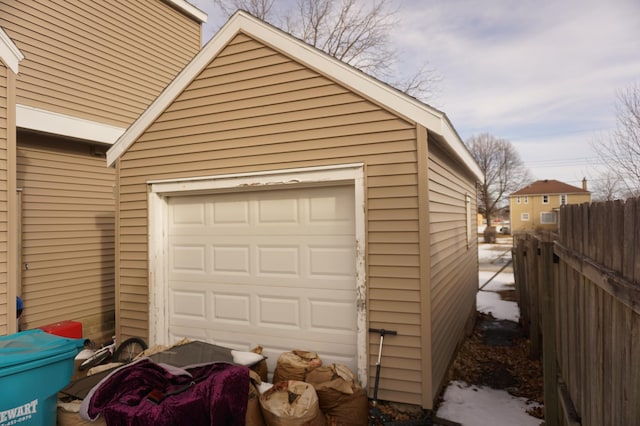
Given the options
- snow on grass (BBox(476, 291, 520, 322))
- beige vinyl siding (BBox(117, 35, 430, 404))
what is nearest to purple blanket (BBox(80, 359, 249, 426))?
beige vinyl siding (BBox(117, 35, 430, 404))

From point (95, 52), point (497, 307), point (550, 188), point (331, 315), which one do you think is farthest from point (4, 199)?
point (550, 188)

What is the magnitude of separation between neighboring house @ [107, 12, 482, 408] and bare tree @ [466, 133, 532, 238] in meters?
48.6

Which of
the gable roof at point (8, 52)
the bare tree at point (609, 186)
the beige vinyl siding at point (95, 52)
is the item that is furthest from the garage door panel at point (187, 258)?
the bare tree at point (609, 186)

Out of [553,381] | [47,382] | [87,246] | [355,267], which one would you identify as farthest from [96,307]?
[553,381]

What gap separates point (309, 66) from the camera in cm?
454

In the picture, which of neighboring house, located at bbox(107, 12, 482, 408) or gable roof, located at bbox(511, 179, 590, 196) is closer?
neighboring house, located at bbox(107, 12, 482, 408)

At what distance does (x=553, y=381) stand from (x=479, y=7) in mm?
9035

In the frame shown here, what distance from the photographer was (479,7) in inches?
372

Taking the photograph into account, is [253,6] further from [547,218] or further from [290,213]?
[547,218]

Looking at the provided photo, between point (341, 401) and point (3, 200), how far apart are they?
4.50 m

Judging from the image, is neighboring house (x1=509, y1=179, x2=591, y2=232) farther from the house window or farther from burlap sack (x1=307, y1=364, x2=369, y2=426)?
burlap sack (x1=307, y1=364, x2=369, y2=426)

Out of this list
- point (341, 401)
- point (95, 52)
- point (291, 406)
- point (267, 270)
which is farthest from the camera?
point (95, 52)

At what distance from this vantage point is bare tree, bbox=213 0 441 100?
15.8 meters

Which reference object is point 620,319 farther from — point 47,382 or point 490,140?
point 490,140
